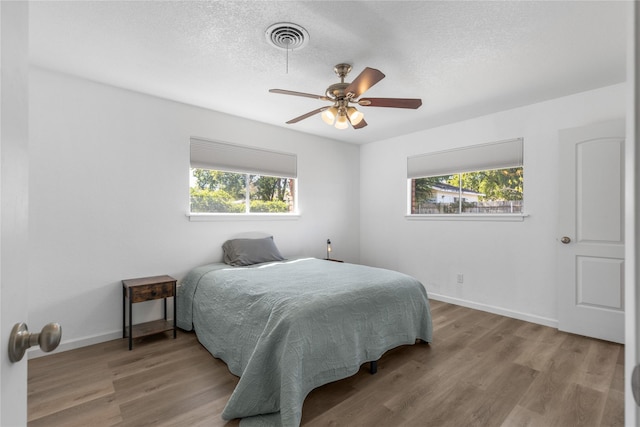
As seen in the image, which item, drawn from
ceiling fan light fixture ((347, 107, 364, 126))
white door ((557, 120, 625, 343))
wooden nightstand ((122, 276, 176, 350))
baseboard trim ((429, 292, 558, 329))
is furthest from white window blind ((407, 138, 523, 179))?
wooden nightstand ((122, 276, 176, 350))

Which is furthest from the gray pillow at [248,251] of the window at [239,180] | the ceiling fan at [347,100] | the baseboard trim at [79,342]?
the ceiling fan at [347,100]

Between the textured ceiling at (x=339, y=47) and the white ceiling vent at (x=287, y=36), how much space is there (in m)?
0.05

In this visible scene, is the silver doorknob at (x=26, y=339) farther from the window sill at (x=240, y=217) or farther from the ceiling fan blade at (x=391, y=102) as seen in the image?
the window sill at (x=240, y=217)

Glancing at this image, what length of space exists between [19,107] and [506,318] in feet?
14.3

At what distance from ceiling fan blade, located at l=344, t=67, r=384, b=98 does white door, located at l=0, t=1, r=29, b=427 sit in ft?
5.55

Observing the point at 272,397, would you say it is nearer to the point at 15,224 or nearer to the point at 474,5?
the point at 15,224

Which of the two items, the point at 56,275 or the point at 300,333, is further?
the point at 56,275

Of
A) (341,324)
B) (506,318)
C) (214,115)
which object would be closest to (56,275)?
(214,115)

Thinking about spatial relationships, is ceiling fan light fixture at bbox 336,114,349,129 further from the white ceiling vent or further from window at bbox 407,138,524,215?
window at bbox 407,138,524,215

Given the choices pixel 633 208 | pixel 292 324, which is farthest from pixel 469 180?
pixel 633 208

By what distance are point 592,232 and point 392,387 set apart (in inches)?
102

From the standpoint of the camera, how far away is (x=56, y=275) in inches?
108

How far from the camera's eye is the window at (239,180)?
365 centimetres

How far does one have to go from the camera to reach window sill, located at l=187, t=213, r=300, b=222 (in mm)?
3547
